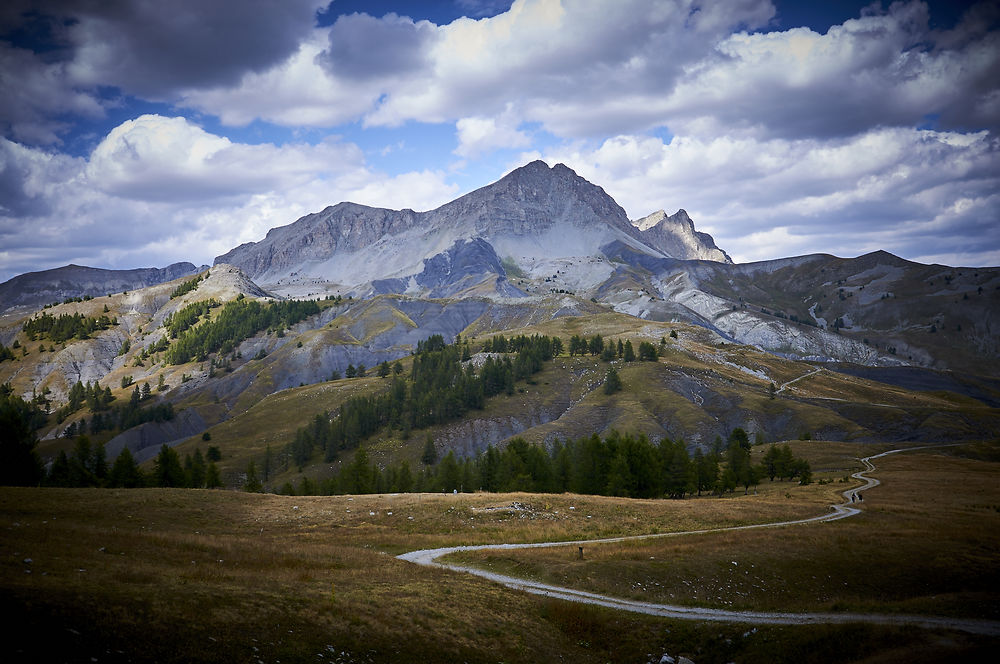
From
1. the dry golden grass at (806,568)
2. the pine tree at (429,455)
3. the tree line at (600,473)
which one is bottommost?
the pine tree at (429,455)

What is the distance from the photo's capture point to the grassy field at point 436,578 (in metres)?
17.7

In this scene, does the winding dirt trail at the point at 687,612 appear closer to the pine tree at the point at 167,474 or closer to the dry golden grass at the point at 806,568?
the dry golden grass at the point at 806,568

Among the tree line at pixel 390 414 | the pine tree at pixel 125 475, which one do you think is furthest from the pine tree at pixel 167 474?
the tree line at pixel 390 414

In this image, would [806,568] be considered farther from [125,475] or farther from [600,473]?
[125,475]

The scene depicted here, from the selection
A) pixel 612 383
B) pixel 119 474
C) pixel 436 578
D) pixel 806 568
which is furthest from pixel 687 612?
pixel 612 383

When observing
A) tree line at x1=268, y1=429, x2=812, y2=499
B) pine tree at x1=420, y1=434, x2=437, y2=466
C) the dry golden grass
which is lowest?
pine tree at x1=420, y1=434, x2=437, y2=466

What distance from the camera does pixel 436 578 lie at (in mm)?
29422

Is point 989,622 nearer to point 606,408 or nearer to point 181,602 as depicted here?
point 181,602

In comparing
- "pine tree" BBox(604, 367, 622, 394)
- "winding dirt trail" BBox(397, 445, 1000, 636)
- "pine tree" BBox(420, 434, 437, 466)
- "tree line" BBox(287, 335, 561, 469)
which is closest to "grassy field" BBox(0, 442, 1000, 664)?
"winding dirt trail" BBox(397, 445, 1000, 636)

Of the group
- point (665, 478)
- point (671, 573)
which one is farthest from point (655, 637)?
point (665, 478)

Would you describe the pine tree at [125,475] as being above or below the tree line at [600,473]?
above

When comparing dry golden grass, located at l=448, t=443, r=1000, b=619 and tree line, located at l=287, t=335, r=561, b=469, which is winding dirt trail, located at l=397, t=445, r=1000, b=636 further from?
tree line, located at l=287, t=335, r=561, b=469

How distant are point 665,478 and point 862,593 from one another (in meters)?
52.8

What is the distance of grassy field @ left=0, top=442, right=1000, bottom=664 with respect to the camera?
1772 cm
